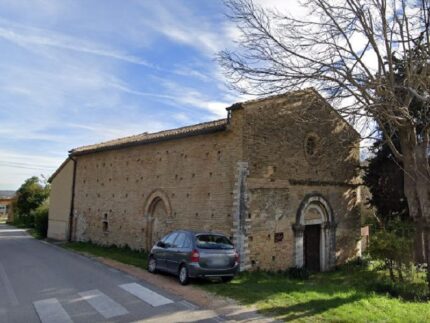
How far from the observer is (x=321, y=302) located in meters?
8.98

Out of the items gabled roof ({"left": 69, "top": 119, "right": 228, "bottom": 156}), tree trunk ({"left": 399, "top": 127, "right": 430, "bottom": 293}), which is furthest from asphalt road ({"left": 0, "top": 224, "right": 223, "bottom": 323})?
tree trunk ({"left": 399, "top": 127, "right": 430, "bottom": 293})

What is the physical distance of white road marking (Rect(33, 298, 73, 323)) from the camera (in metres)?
7.29

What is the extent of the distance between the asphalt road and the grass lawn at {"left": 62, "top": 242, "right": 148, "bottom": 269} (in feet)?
5.21

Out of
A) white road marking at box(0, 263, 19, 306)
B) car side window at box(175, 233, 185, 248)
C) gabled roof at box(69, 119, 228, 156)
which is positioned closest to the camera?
white road marking at box(0, 263, 19, 306)

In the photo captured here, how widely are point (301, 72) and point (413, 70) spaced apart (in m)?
3.02

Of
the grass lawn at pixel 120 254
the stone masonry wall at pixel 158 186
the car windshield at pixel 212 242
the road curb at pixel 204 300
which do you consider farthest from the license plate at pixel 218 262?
the grass lawn at pixel 120 254

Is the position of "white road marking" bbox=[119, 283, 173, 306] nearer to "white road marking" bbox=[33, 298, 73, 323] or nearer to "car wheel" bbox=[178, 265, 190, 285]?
"car wheel" bbox=[178, 265, 190, 285]

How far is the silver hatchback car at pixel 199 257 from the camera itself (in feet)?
→ 33.9

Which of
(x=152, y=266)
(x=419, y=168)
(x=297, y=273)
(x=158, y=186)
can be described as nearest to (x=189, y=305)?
(x=152, y=266)

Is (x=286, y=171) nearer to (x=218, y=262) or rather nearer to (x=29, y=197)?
(x=218, y=262)

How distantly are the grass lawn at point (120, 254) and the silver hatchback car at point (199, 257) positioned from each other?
2.73 m

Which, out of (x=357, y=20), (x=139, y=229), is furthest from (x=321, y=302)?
(x=139, y=229)

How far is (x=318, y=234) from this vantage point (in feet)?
58.7

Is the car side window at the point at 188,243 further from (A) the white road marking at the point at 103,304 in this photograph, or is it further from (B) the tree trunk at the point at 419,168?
(B) the tree trunk at the point at 419,168
